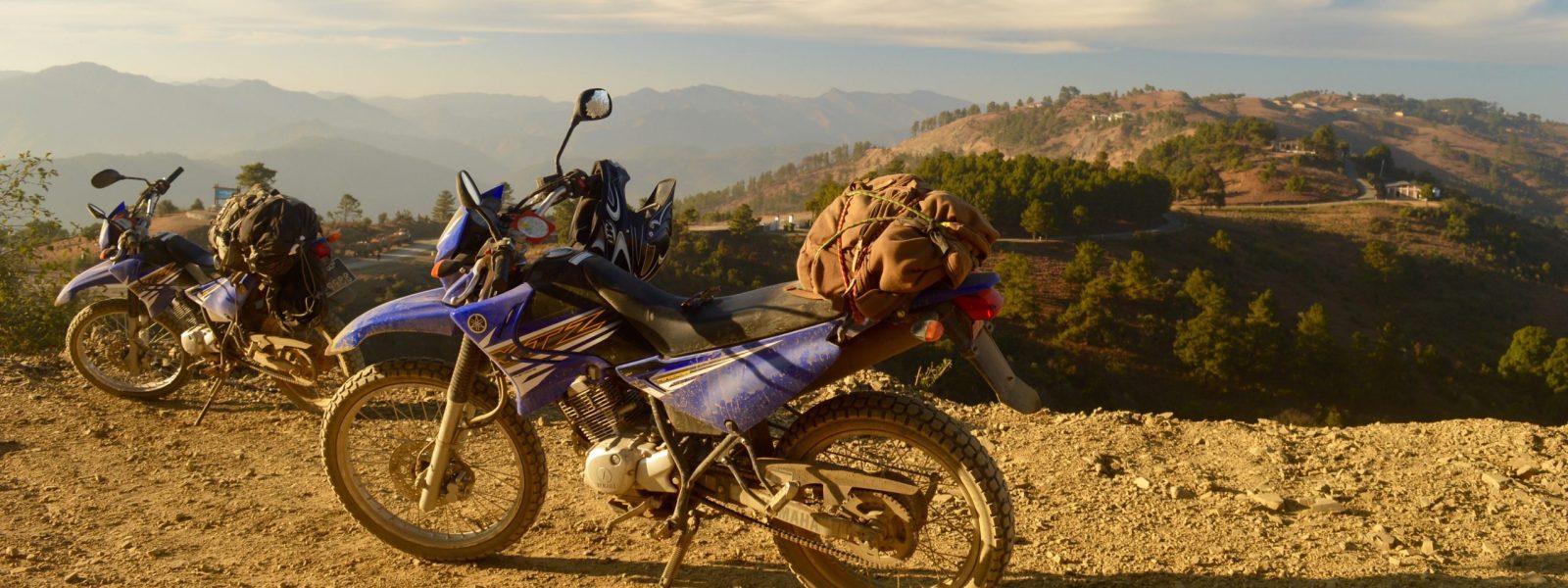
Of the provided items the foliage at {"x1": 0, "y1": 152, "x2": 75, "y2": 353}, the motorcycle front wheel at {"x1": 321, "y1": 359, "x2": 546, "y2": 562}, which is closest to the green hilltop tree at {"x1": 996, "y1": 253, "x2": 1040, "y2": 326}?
the foliage at {"x1": 0, "y1": 152, "x2": 75, "y2": 353}

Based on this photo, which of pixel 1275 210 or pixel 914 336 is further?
pixel 1275 210

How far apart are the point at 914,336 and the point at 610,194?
5.15 ft

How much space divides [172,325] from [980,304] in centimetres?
635

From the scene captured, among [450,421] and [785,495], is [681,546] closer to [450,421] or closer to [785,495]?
[785,495]

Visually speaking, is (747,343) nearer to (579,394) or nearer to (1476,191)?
(579,394)

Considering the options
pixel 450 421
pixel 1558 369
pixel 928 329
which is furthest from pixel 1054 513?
pixel 1558 369

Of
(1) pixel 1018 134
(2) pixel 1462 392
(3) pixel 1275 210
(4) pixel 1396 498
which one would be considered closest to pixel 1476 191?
(1) pixel 1018 134

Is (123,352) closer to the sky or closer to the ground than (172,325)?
closer to the ground

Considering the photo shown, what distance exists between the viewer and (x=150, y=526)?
448 cm

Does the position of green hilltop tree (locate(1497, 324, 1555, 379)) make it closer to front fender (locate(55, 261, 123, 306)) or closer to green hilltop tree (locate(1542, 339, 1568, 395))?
green hilltop tree (locate(1542, 339, 1568, 395))

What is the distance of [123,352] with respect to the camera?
684 cm

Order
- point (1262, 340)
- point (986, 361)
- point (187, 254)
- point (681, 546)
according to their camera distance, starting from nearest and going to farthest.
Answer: point (986, 361) < point (681, 546) < point (187, 254) < point (1262, 340)

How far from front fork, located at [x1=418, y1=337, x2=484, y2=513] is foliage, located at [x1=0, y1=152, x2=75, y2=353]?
790 centimetres

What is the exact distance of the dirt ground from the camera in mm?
3842
